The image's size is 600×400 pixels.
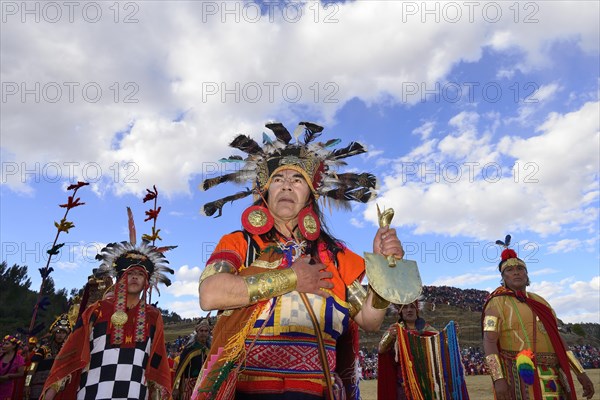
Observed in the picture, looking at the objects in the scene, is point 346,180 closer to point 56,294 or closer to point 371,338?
point 371,338

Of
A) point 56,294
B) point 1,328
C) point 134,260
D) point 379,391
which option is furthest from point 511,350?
point 56,294

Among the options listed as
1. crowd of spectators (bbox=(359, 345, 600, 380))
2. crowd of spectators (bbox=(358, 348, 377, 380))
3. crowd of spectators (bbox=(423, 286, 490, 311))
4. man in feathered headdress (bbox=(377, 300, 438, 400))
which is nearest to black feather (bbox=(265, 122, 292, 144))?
man in feathered headdress (bbox=(377, 300, 438, 400))

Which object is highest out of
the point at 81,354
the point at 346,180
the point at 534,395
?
the point at 346,180

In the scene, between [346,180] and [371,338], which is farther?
[371,338]

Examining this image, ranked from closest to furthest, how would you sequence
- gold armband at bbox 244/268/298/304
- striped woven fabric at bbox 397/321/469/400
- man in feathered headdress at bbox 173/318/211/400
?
gold armband at bbox 244/268/298/304
striped woven fabric at bbox 397/321/469/400
man in feathered headdress at bbox 173/318/211/400

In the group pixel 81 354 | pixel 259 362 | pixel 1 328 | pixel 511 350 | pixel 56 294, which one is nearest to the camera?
pixel 259 362

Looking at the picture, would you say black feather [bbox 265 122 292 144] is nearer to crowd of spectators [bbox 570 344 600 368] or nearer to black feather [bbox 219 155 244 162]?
black feather [bbox 219 155 244 162]

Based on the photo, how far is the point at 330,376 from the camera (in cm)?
255

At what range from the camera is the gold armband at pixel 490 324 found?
21.6ft

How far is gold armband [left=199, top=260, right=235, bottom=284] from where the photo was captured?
102 inches

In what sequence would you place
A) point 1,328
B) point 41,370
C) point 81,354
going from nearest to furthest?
point 81,354, point 41,370, point 1,328

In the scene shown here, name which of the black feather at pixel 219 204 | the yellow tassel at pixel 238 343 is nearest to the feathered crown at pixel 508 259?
the black feather at pixel 219 204

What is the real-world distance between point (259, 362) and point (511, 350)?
5058 millimetres

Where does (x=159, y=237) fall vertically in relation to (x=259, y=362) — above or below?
above
